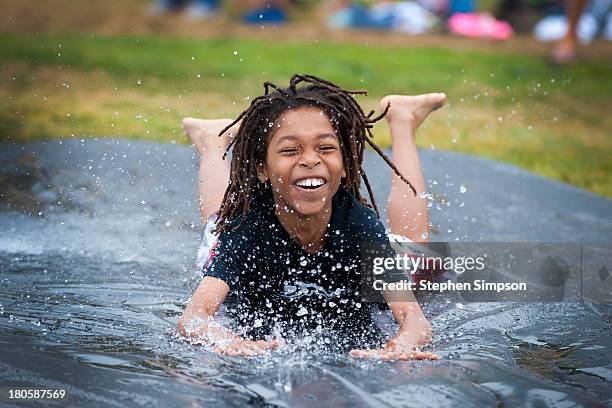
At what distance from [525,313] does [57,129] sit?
14.7ft

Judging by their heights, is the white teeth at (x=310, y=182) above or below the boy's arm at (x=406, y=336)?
above

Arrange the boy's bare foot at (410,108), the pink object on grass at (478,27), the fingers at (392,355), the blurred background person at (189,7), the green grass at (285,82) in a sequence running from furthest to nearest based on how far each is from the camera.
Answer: the blurred background person at (189,7)
the pink object on grass at (478,27)
the green grass at (285,82)
the boy's bare foot at (410,108)
the fingers at (392,355)

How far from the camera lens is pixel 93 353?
10.9 ft

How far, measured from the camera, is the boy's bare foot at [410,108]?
15.4 ft

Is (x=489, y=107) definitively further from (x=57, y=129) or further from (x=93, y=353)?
(x=93, y=353)

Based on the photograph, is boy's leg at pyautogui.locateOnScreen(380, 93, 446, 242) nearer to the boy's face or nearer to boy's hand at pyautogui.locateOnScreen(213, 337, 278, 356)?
the boy's face

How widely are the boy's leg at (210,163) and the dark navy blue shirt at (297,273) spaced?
83cm

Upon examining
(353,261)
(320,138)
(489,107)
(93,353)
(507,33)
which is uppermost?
(507,33)

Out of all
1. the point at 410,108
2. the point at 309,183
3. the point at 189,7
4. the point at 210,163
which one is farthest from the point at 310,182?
the point at 189,7

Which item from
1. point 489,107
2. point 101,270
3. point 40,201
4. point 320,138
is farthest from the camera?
point 489,107

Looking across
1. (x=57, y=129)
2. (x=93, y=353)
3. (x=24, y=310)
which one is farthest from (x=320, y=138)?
(x=57, y=129)

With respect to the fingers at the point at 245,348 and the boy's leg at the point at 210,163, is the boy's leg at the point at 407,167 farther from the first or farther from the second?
the fingers at the point at 245,348

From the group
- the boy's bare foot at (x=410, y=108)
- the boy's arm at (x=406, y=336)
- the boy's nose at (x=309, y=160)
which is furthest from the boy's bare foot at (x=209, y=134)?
the boy's arm at (x=406, y=336)

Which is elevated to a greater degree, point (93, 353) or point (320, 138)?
point (320, 138)
